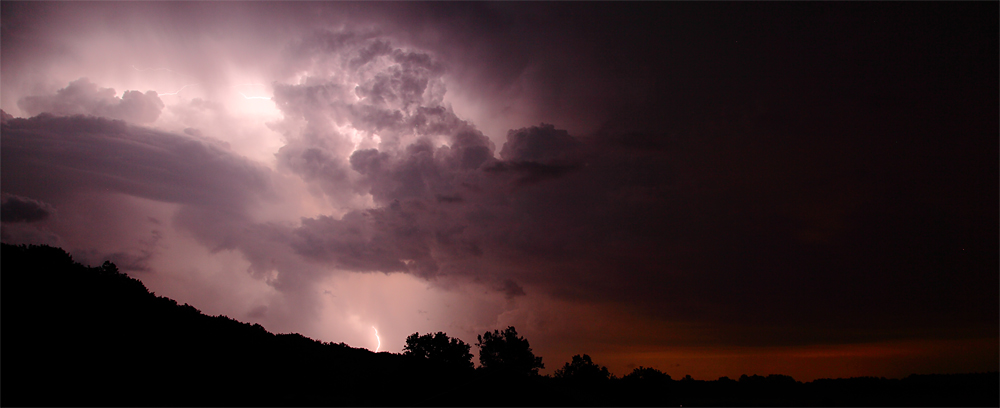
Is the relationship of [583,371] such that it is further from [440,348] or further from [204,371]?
[204,371]

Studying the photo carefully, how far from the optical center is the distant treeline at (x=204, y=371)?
24.9 meters

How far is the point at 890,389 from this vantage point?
37750 millimetres

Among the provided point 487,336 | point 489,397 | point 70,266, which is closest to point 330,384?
point 489,397

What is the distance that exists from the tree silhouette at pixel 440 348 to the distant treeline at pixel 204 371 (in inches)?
769

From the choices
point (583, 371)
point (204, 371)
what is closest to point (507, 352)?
point (583, 371)

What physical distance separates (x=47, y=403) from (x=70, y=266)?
1748 centimetres

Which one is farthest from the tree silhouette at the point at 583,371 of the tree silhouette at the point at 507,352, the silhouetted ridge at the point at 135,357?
the silhouetted ridge at the point at 135,357

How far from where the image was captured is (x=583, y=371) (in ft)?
237

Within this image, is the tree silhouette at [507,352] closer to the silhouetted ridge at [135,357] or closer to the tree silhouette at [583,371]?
the tree silhouette at [583,371]

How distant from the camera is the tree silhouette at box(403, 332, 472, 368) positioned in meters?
66.2

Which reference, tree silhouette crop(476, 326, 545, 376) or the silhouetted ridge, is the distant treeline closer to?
the silhouetted ridge

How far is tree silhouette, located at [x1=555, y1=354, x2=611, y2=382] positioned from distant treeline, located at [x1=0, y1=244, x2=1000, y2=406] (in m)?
22.1

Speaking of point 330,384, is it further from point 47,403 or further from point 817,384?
point 817,384

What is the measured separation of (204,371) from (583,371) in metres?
57.0
